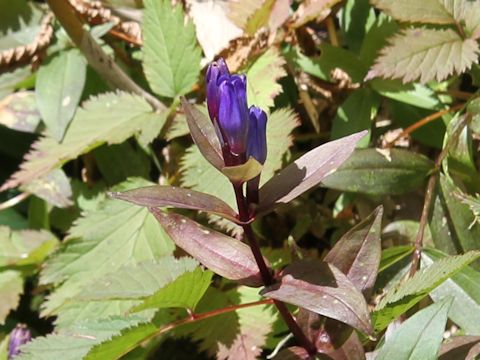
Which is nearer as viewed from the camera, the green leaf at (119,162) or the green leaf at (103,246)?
the green leaf at (103,246)

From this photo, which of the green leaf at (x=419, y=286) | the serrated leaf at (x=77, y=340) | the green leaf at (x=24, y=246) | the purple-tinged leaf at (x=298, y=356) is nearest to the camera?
the green leaf at (x=419, y=286)

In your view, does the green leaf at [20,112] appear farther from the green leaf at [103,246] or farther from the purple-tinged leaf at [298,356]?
the purple-tinged leaf at [298,356]

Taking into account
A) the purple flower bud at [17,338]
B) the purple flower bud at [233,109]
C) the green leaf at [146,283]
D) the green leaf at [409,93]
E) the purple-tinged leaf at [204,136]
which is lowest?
the purple flower bud at [17,338]

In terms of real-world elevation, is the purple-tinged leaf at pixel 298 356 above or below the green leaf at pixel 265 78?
below

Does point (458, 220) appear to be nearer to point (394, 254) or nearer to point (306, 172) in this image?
point (394, 254)

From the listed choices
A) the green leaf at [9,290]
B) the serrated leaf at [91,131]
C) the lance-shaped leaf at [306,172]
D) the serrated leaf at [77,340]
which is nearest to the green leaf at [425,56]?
the lance-shaped leaf at [306,172]

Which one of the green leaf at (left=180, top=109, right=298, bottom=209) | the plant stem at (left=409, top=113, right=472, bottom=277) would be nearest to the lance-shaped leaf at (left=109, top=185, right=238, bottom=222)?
the green leaf at (left=180, top=109, right=298, bottom=209)

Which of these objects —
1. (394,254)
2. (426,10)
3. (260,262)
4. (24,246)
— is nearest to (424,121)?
(426,10)
